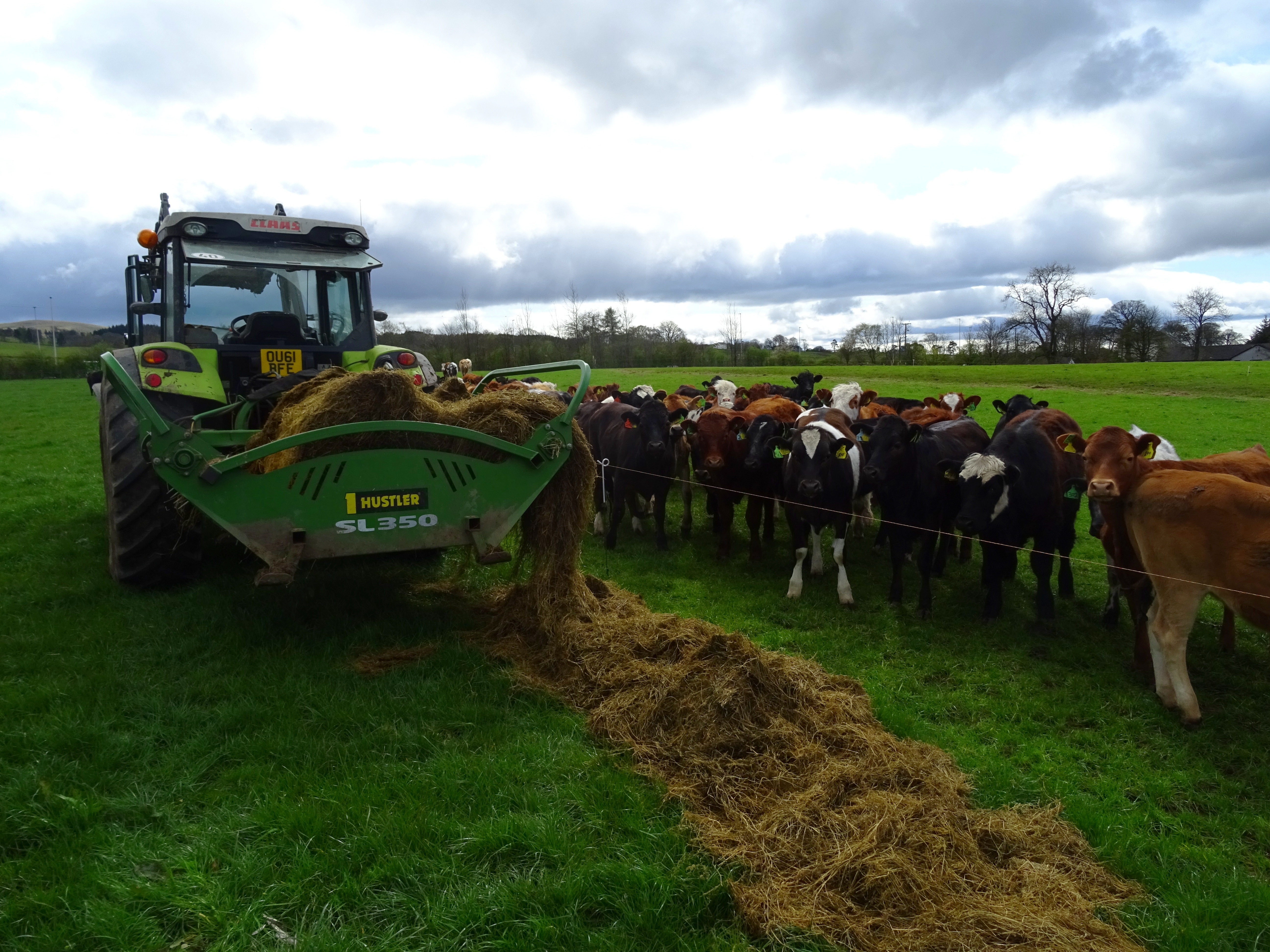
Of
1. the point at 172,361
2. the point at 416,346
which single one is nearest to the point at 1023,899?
the point at 172,361

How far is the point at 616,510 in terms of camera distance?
9508 millimetres

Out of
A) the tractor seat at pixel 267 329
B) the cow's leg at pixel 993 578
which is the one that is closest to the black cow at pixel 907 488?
the cow's leg at pixel 993 578

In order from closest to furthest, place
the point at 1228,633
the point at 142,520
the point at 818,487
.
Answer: the point at 142,520 < the point at 1228,633 < the point at 818,487

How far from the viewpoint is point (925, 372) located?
4903 centimetres

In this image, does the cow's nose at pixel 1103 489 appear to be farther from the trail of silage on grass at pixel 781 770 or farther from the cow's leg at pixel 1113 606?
the trail of silage on grass at pixel 781 770

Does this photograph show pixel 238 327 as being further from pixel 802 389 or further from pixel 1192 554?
pixel 802 389

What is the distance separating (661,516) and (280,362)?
4.38 m

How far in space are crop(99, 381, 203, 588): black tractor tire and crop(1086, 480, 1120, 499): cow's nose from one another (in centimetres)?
588

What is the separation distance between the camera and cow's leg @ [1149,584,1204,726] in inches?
196

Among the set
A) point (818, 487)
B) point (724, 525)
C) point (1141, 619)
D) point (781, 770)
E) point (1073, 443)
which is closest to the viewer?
point (781, 770)

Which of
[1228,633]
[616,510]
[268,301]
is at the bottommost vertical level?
[1228,633]

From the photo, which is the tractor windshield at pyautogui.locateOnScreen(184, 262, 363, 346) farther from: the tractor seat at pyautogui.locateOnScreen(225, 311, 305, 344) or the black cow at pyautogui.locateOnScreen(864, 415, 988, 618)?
the black cow at pyautogui.locateOnScreen(864, 415, 988, 618)

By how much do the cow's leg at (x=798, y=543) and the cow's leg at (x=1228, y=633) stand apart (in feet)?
10.6

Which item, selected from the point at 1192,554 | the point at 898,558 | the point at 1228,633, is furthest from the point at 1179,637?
the point at 898,558
